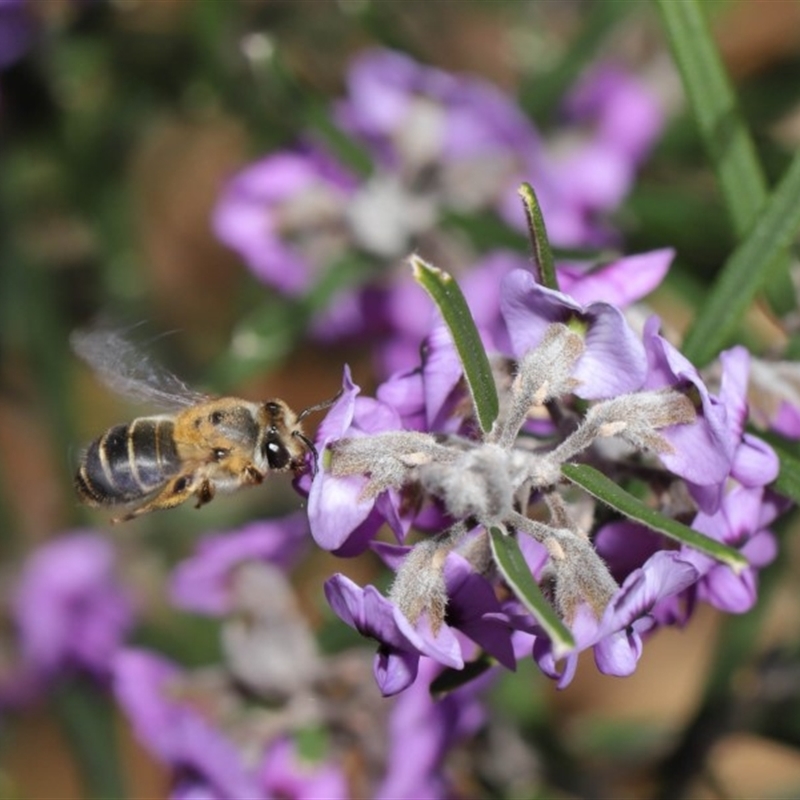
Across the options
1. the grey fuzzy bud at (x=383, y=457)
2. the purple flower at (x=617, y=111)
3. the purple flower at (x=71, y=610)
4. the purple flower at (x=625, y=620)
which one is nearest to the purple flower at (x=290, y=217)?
the purple flower at (x=617, y=111)

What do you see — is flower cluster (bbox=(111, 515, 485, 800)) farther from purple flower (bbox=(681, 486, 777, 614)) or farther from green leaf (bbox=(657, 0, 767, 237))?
green leaf (bbox=(657, 0, 767, 237))

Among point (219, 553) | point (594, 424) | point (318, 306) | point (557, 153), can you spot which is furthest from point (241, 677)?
point (557, 153)

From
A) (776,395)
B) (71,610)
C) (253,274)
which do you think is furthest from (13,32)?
(776,395)

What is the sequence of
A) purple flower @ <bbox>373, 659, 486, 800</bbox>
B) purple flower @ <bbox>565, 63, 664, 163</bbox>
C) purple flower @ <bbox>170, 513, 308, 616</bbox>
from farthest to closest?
purple flower @ <bbox>565, 63, 664, 163</bbox> → purple flower @ <bbox>170, 513, 308, 616</bbox> → purple flower @ <bbox>373, 659, 486, 800</bbox>

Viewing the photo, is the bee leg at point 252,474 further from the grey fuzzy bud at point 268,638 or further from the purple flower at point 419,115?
the purple flower at point 419,115

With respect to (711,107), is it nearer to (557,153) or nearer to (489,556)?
(489,556)

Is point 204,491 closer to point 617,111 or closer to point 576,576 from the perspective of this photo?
point 576,576

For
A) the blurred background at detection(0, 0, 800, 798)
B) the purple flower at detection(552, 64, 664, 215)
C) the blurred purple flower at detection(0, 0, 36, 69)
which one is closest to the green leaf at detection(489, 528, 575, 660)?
the blurred background at detection(0, 0, 800, 798)
